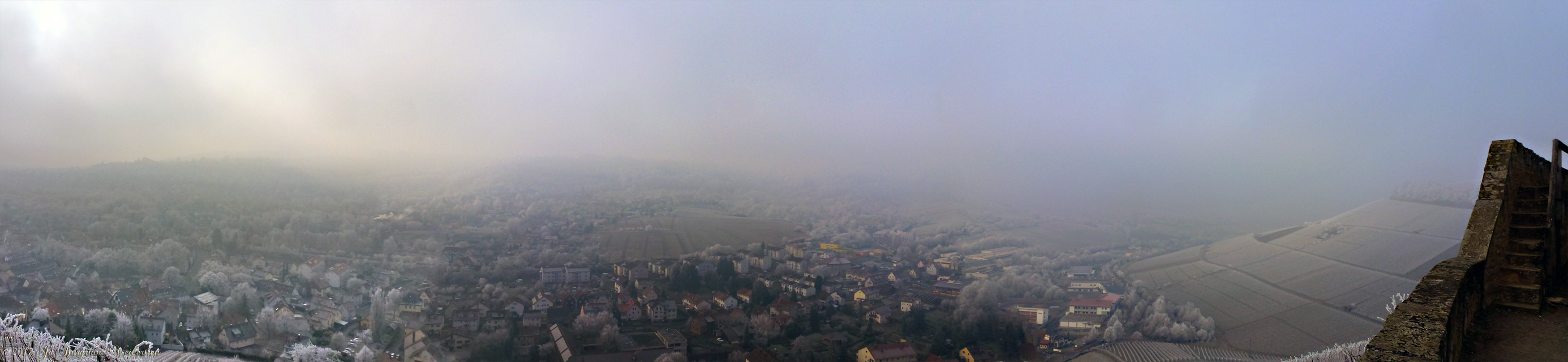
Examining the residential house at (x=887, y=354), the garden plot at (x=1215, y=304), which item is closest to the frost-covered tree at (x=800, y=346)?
→ the residential house at (x=887, y=354)

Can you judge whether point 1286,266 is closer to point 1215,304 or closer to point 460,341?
point 1215,304

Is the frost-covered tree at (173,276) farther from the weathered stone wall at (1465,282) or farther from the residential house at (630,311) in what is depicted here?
the weathered stone wall at (1465,282)

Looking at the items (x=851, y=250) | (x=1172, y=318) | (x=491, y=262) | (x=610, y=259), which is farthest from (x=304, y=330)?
(x=1172, y=318)

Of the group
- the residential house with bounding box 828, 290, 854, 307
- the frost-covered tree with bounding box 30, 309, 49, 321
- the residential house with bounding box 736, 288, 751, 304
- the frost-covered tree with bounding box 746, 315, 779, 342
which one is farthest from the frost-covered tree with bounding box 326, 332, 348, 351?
the residential house with bounding box 828, 290, 854, 307

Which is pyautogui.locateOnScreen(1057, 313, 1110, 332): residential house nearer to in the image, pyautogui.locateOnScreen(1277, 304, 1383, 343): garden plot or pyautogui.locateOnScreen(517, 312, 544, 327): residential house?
pyautogui.locateOnScreen(1277, 304, 1383, 343): garden plot

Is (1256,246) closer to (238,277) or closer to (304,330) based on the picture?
(304,330)
